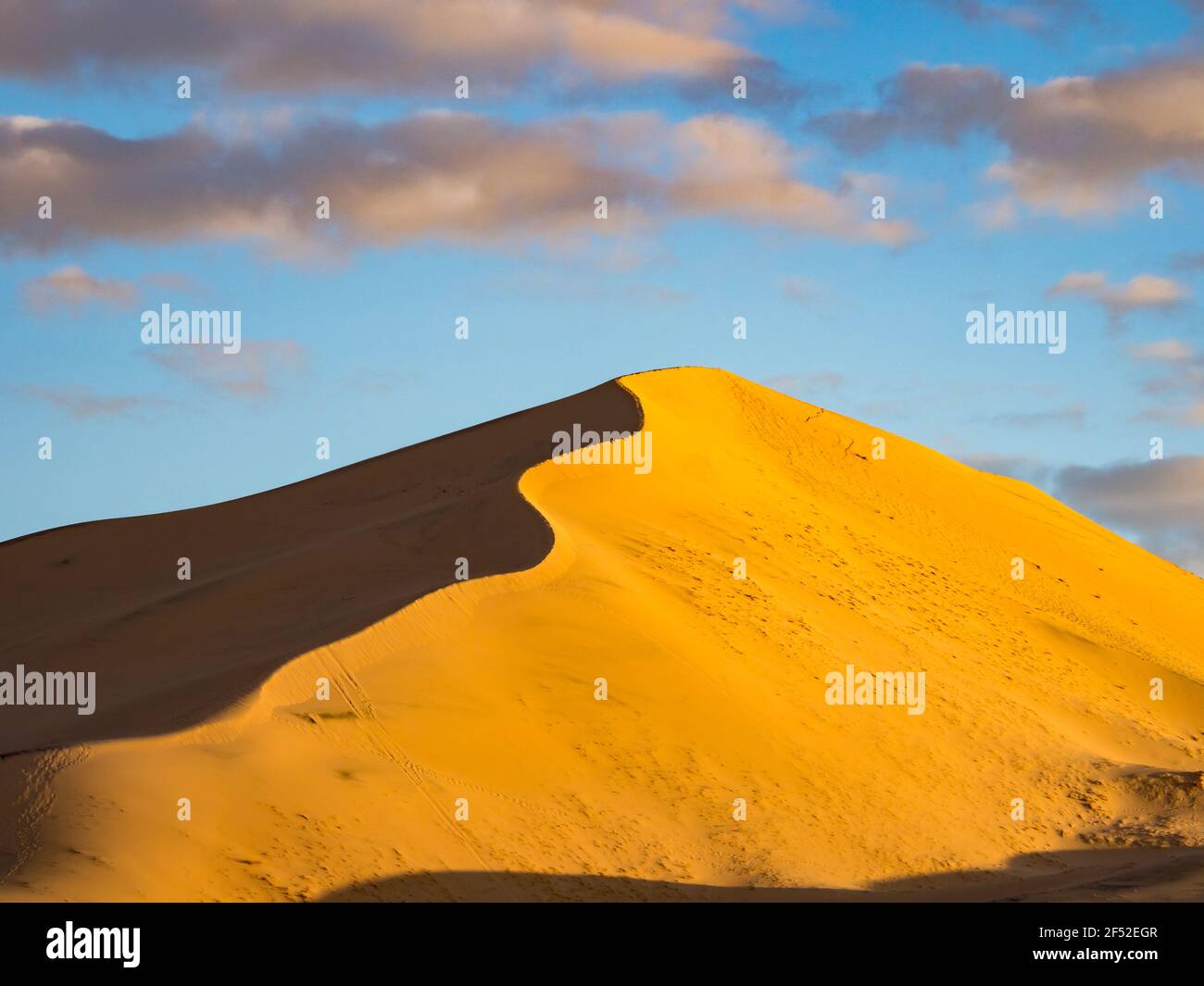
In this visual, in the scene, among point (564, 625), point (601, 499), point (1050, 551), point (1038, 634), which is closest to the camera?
point (564, 625)

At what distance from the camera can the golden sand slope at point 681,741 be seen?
16.4 m

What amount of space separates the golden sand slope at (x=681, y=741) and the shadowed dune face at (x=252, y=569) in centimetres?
109

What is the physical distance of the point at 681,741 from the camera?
20703mm

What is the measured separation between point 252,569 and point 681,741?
9.58 meters

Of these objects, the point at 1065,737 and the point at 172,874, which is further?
the point at 1065,737

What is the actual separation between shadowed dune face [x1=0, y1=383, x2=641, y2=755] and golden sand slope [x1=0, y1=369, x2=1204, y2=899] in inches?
42.8

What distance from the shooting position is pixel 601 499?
1084 inches
